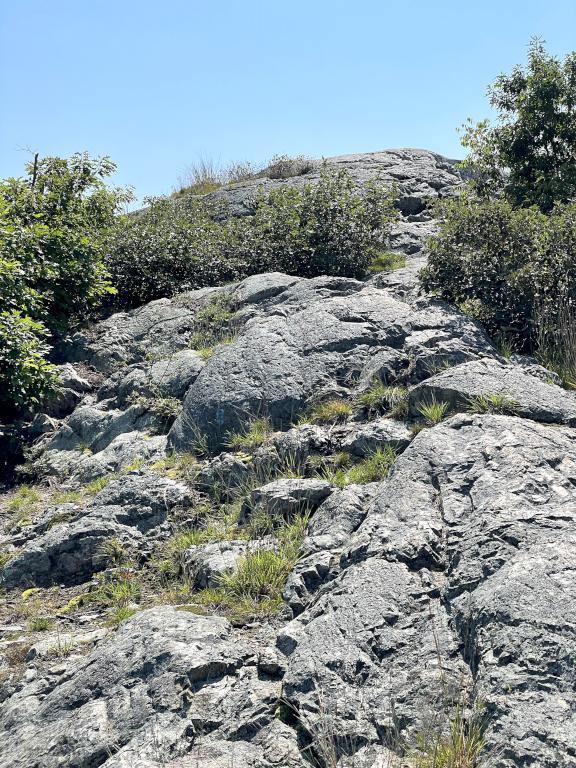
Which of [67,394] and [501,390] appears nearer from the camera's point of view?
[501,390]

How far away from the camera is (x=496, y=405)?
6410mm

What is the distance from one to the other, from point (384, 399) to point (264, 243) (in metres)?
6.10

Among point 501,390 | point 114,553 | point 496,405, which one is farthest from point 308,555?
point 501,390

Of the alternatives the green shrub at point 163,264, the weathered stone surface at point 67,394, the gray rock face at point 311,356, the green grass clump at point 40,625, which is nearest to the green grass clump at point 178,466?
the gray rock face at point 311,356

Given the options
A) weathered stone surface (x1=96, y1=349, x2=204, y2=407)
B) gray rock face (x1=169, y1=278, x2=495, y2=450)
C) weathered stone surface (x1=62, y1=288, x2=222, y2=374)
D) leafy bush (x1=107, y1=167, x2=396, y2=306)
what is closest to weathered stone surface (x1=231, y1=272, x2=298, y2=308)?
weathered stone surface (x1=62, y1=288, x2=222, y2=374)

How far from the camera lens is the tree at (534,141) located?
1212 centimetres

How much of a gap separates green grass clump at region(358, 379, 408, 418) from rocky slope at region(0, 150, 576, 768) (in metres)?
0.03

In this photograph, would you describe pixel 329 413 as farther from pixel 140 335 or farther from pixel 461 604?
pixel 140 335

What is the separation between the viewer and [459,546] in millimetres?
4840

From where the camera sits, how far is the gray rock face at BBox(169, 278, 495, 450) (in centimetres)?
796

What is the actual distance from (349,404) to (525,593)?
3.80m

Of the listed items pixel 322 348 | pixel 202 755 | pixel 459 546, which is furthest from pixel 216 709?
pixel 322 348

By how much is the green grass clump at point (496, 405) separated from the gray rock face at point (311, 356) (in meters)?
1.28

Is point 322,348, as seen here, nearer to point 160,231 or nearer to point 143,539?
point 143,539
